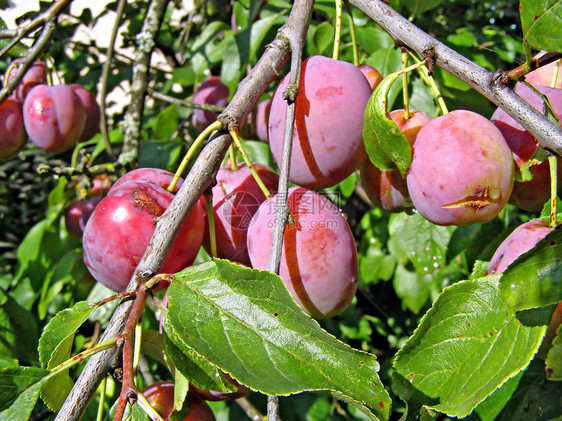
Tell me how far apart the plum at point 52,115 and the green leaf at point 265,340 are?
1053 mm

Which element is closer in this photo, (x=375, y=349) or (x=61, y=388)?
(x=61, y=388)

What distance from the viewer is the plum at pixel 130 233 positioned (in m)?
0.62

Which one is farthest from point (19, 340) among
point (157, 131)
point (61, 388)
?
point (61, 388)

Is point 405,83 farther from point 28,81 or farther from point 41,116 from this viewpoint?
point 28,81

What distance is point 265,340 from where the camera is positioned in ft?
1.46

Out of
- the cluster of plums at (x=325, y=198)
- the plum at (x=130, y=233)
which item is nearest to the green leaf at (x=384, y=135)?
the cluster of plums at (x=325, y=198)

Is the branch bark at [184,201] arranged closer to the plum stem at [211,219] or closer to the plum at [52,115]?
the plum stem at [211,219]

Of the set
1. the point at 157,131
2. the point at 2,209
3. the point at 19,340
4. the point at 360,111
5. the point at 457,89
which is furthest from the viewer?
the point at 2,209

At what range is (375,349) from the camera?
210 cm

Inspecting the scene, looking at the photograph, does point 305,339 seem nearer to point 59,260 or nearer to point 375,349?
point 59,260

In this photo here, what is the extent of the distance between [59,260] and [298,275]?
107 cm

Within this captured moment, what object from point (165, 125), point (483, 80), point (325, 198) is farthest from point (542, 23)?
point (165, 125)

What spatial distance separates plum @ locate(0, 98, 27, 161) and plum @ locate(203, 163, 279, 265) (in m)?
0.90

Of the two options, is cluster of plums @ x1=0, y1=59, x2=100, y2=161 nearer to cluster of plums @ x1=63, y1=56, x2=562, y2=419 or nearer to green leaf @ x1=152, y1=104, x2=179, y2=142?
green leaf @ x1=152, y1=104, x2=179, y2=142
